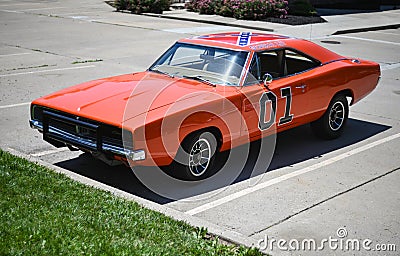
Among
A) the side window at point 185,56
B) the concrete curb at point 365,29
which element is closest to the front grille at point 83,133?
the side window at point 185,56

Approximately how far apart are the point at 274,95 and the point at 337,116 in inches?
64.2

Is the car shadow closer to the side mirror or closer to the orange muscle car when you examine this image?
the orange muscle car

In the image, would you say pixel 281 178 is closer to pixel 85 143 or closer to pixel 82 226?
pixel 85 143

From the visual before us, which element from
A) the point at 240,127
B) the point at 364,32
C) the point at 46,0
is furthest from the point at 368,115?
the point at 46,0

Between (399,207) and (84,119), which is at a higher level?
(84,119)

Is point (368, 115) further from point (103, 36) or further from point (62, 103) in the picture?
point (103, 36)

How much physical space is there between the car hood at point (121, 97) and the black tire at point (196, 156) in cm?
48

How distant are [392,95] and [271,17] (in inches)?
546

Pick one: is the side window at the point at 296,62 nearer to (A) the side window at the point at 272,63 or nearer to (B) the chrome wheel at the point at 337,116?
(A) the side window at the point at 272,63

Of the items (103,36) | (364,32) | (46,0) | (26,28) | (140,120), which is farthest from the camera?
(46,0)

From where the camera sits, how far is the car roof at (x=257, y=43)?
775 centimetres

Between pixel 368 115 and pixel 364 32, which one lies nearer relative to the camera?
pixel 368 115

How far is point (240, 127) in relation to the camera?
7094 millimetres

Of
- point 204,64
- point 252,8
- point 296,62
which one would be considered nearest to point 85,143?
point 204,64
